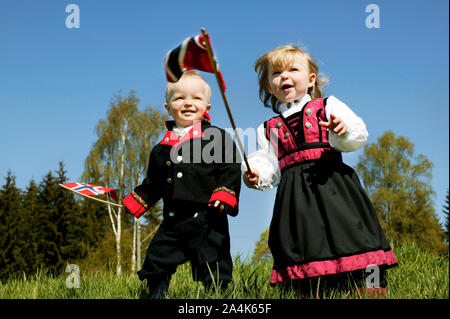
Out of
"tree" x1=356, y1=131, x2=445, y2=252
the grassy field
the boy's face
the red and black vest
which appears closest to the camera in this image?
the grassy field

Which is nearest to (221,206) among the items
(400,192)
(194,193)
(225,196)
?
(225,196)

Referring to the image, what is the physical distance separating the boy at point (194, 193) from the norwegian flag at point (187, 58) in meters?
0.88

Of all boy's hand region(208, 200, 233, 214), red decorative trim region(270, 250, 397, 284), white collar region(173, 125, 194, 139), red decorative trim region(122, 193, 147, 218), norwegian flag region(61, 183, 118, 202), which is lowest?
red decorative trim region(270, 250, 397, 284)

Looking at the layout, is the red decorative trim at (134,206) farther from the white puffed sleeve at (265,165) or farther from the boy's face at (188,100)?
the white puffed sleeve at (265,165)

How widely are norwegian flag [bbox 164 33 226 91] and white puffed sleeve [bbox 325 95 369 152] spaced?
100cm

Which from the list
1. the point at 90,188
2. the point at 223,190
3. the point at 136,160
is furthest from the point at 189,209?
the point at 136,160

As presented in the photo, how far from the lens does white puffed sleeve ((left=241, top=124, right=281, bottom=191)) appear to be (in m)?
3.06

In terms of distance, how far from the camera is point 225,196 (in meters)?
2.96

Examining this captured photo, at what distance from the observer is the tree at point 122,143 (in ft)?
68.1

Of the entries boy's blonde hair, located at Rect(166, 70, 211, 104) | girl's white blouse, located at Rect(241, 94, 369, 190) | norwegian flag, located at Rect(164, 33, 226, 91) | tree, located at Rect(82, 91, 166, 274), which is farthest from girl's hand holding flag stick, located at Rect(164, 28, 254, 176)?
tree, located at Rect(82, 91, 166, 274)

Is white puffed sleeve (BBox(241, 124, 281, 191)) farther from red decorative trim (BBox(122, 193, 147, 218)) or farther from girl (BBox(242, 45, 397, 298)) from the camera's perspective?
red decorative trim (BBox(122, 193, 147, 218))

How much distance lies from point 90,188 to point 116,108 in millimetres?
18806

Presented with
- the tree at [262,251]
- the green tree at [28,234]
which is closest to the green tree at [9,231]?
the green tree at [28,234]

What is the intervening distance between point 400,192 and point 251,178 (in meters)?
21.1
